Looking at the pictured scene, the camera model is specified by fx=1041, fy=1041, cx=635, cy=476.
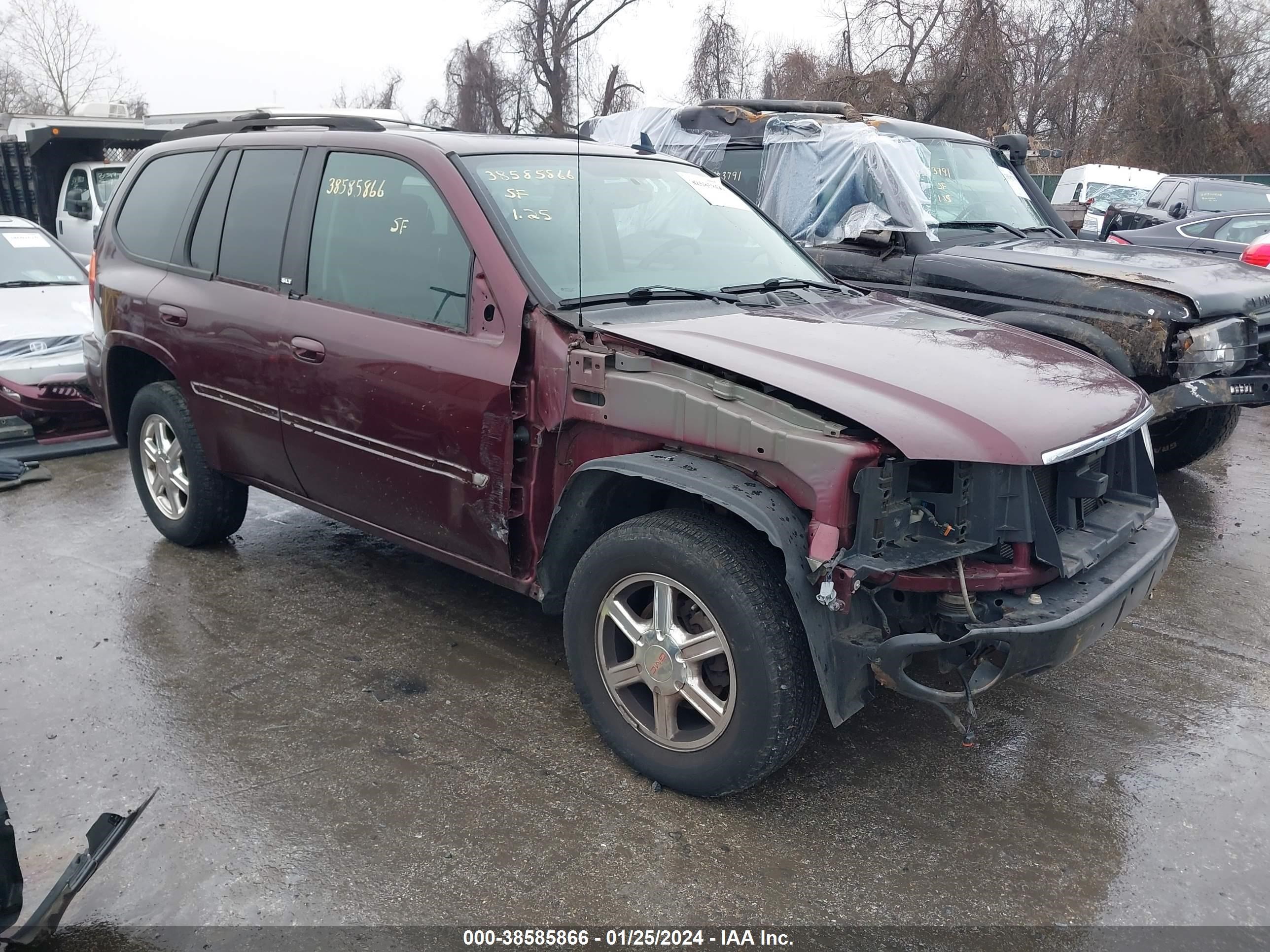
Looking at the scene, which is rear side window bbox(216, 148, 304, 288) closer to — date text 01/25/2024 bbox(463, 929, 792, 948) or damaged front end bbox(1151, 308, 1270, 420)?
date text 01/25/2024 bbox(463, 929, 792, 948)

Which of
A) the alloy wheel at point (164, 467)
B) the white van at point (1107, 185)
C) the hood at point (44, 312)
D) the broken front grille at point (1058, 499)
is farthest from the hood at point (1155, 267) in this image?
the white van at point (1107, 185)

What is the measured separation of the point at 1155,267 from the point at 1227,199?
9443 millimetres

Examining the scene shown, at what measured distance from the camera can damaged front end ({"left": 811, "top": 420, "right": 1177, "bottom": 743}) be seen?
2.71m

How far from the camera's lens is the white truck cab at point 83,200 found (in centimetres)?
1357

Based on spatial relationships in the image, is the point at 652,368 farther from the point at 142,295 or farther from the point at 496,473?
the point at 142,295

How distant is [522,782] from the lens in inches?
126

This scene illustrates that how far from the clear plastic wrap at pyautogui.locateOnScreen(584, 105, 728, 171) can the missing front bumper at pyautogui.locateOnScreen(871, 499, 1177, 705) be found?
5.28m

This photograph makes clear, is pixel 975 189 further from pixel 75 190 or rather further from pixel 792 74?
pixel 792 74

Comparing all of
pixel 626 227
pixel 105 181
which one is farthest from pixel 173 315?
pixel 105 181

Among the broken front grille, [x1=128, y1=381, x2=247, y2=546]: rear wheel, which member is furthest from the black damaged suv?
[x1=128, y1=381, x2=247, y2=546]: rear wheel

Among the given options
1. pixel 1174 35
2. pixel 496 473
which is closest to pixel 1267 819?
pixel 496 473

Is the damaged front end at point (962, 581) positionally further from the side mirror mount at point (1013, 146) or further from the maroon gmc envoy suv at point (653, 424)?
Answer: the side mirror mount at point (1013, 146)

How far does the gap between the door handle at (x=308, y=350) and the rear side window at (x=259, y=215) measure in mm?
324

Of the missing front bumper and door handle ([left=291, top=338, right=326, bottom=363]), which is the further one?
door handle ([left=291, top=338, right=326, bottom=363])
